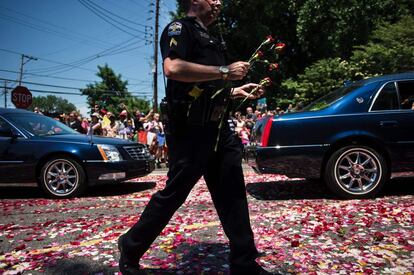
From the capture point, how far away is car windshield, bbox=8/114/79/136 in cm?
621

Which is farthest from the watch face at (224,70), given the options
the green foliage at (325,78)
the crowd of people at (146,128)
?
the green foliage at (325,78)

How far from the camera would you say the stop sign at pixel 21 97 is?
50.2 ft

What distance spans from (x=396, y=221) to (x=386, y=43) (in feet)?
51.8

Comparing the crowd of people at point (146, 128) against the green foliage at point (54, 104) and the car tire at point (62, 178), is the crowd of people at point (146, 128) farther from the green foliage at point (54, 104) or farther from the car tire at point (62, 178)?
the green foliage at point (54, 104)

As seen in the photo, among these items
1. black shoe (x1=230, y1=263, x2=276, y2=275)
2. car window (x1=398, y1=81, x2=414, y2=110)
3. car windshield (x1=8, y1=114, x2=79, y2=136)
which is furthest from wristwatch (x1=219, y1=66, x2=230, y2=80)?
car windshield (x1=8, y1=114, x2=79, y2=136)

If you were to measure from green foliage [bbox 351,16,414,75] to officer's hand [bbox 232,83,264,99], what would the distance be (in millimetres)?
15406

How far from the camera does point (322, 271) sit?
2541 millimetres

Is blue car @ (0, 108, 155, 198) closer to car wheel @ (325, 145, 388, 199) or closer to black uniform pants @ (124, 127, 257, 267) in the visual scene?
car wheel @ (325, 145, 388, 199)

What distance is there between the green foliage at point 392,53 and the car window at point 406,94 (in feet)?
39.4

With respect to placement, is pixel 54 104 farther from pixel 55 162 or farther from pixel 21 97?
pixel 55 162

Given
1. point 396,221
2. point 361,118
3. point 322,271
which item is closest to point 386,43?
point 361,118

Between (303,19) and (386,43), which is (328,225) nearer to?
(386,43)

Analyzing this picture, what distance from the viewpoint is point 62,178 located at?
591 centimetres

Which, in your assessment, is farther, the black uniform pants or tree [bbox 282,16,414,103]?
tree [bbox 282,16,414,103]
